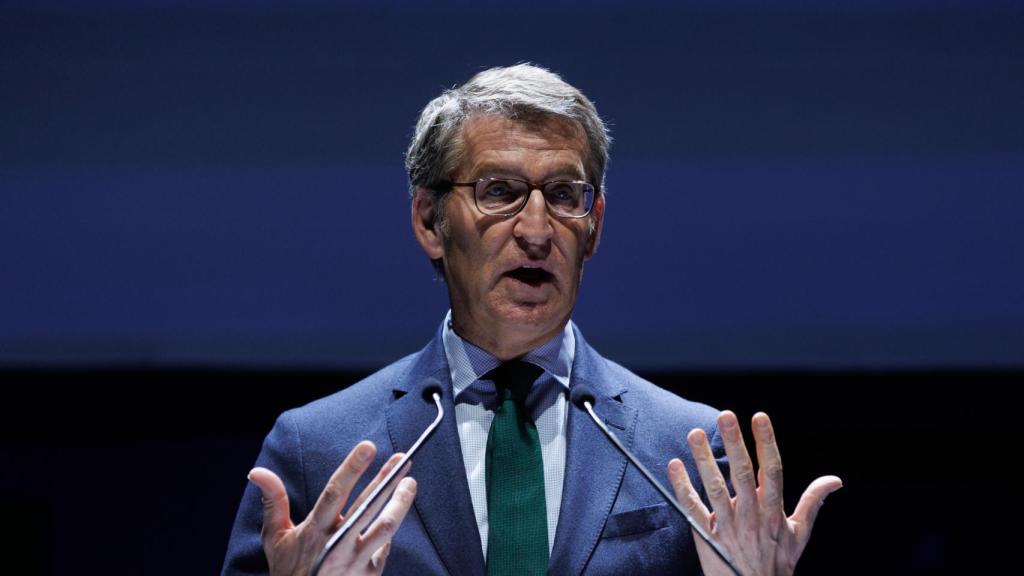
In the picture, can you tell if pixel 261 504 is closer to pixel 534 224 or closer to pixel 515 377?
pixel 515 377

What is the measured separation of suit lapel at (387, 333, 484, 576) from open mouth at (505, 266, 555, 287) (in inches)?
7.3

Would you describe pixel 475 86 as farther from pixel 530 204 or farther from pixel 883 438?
pixel 883 438

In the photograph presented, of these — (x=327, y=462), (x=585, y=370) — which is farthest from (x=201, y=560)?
(x=585, y=370)

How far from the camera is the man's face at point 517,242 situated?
1.80m

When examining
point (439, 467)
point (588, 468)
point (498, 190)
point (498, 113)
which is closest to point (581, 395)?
point (588, 468)

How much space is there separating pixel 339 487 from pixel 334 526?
6 cm

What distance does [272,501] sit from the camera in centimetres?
150

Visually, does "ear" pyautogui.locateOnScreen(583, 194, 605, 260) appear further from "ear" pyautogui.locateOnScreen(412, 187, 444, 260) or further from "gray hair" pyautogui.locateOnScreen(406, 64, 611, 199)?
"ear" pyautogui.locateOnScreen(412, 187, 444, 260)

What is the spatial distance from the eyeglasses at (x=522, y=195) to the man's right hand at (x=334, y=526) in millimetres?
467

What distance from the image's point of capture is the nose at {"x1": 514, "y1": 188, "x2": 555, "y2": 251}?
1.78 metres

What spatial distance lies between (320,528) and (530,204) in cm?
58

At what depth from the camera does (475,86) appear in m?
1.91

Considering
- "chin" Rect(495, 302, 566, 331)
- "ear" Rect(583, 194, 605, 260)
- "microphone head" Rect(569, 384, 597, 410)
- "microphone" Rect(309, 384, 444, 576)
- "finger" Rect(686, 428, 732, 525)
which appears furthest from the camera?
"ear" Rect(583, 194, 605, 260)

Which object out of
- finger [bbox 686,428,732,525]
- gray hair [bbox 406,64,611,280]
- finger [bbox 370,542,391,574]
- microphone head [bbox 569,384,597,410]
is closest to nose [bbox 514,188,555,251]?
gray hair [bbox 406,64,611,280]
